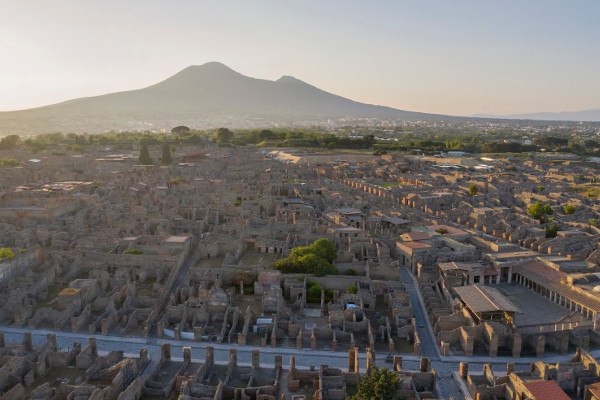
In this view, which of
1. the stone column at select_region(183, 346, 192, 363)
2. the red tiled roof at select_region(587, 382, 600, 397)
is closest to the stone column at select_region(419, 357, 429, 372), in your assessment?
the red tiled roof at select_region(587, 382, 600, 397)

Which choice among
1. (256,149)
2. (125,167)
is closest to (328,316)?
(125,167)

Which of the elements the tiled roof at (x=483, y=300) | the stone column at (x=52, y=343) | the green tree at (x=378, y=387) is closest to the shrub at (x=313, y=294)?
the tiled roof at (x=483, y=300)

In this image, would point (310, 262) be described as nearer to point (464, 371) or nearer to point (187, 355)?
point (187, 355)

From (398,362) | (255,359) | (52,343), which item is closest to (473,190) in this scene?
(398,362)

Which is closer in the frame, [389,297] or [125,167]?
[389,297]

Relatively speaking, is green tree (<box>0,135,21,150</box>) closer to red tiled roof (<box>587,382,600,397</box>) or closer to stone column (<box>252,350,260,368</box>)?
stone column (<box>252,350,260,368</box>)

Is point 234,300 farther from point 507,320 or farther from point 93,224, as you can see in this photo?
point 93,224
